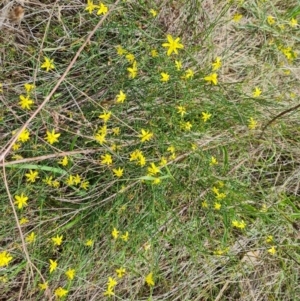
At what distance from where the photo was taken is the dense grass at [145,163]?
65.1 inches

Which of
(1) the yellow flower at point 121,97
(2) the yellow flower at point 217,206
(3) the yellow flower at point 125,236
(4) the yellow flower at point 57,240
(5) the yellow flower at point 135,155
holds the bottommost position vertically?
(4) the yellow flower at point 57,240

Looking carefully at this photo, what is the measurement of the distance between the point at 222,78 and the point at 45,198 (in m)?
0.87

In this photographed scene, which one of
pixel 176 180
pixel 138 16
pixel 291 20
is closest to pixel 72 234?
pixel 176 180

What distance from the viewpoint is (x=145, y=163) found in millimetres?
1631

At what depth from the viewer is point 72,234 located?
1.72 m

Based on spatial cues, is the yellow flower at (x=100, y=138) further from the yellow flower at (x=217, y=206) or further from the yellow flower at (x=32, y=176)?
the yellow flower at (x=217, y=206)

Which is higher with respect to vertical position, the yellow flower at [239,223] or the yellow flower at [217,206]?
the yellow flower at [217,206]

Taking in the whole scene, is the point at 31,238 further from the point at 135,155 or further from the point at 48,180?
the point at 135,155

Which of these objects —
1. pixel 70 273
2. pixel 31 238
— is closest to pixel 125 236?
pixel 70 273

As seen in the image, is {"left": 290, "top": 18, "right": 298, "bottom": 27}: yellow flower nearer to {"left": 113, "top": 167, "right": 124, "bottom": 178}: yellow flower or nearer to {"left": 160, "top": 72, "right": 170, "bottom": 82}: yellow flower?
{"left": 160, "top": 72, "right": 170, "bottom": 82}: yellow flower

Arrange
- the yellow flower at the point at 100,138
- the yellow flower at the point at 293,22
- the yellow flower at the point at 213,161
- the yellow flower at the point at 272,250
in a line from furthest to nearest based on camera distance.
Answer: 1. the yellow flower at the point at 293,22
2. the yellow flower at the point at 272,250
3. the yellow flower at the point at 213,161
4. the yellow flower at the point at 100,138

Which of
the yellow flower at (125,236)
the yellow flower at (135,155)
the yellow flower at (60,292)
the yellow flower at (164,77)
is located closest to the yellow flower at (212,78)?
the yellow flower at (164,77)

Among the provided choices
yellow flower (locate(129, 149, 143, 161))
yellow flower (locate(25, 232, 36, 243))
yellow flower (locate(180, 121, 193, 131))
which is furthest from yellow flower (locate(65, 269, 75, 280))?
yellow flower (locate(180, 121, 193, 131))

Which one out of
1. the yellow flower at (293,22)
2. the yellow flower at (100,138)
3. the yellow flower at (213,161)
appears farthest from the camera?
the yellow flower at (293,22)
